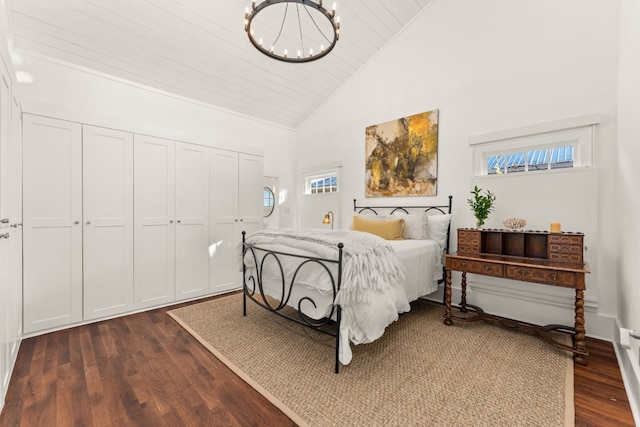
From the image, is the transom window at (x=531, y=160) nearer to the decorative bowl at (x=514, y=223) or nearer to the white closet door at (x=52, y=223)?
the decorative bowl at (x=514, y=223)

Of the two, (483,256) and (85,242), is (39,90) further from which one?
(483,256)

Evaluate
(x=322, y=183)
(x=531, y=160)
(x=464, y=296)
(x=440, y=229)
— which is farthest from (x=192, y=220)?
(x=531, y=160)

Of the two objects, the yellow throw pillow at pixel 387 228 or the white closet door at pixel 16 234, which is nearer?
the white closet door at pixel 16 234

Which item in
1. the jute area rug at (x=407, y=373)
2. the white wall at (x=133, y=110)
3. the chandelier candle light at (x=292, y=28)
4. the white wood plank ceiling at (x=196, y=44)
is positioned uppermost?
the chandelier candle light at (x=292, y=28)

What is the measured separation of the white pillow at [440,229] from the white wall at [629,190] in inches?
57.9

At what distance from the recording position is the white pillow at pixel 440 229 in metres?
3.50

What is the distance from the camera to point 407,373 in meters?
2.07

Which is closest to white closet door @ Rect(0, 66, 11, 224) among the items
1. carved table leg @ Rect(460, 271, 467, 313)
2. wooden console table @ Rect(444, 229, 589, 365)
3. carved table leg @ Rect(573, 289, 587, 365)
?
wooden console table @ Rect(444, 229, 589, 365)

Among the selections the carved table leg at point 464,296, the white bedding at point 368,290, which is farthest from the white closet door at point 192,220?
the carved table leg at point 464,296

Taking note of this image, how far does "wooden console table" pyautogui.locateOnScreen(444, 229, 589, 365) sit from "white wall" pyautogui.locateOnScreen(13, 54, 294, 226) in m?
3.33

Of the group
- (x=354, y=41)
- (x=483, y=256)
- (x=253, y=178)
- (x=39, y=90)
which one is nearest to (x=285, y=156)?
(x=253, y=178)

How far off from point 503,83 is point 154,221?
14.6ft

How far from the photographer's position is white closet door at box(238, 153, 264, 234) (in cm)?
434

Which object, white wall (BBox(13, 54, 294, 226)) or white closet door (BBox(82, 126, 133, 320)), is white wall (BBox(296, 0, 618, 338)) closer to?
white wall (BBox(13, 54, 294, 226))
